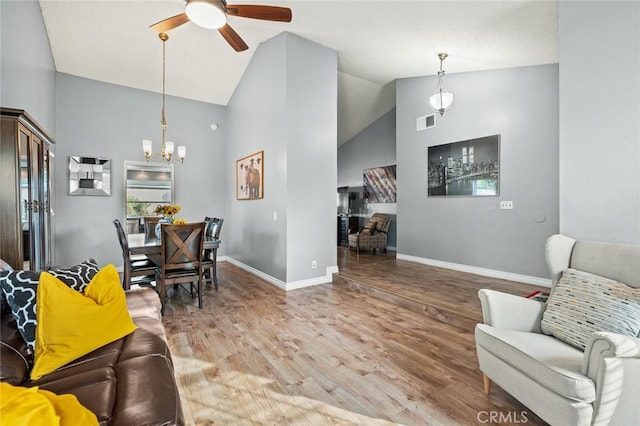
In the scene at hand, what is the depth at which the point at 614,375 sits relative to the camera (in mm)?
1241

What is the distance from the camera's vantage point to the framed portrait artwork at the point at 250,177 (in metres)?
4.68

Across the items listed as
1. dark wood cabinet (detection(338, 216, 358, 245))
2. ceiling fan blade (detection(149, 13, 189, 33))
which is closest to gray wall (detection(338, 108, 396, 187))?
dark wood cabinet (detection(338, 216, 358, 245))

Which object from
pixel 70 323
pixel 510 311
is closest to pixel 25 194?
pixel 70 323

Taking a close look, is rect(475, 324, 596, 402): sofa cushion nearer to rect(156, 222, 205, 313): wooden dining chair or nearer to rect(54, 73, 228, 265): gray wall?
rect(156, 222, 205, 313): wooden dining chair

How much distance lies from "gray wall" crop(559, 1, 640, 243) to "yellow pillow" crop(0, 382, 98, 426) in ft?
9.93

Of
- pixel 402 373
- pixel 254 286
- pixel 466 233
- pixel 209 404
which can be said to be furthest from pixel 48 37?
pixel 466 233

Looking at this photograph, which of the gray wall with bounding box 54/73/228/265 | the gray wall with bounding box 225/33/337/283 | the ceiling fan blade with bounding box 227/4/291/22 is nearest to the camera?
the ceiling fan blade with bounding box 227/4/291/22

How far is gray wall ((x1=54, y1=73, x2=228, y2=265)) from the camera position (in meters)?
4.86

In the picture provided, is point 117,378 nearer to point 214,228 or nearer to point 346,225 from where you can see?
point 214,228

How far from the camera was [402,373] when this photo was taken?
6.65 feet

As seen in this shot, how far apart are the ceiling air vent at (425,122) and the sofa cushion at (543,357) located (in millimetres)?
3982

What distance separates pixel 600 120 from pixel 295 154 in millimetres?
3115

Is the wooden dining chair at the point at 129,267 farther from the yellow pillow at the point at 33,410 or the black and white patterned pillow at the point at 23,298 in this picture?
the yellow pillow at the point at 33,410

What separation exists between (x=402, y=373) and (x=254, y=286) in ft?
8.79
